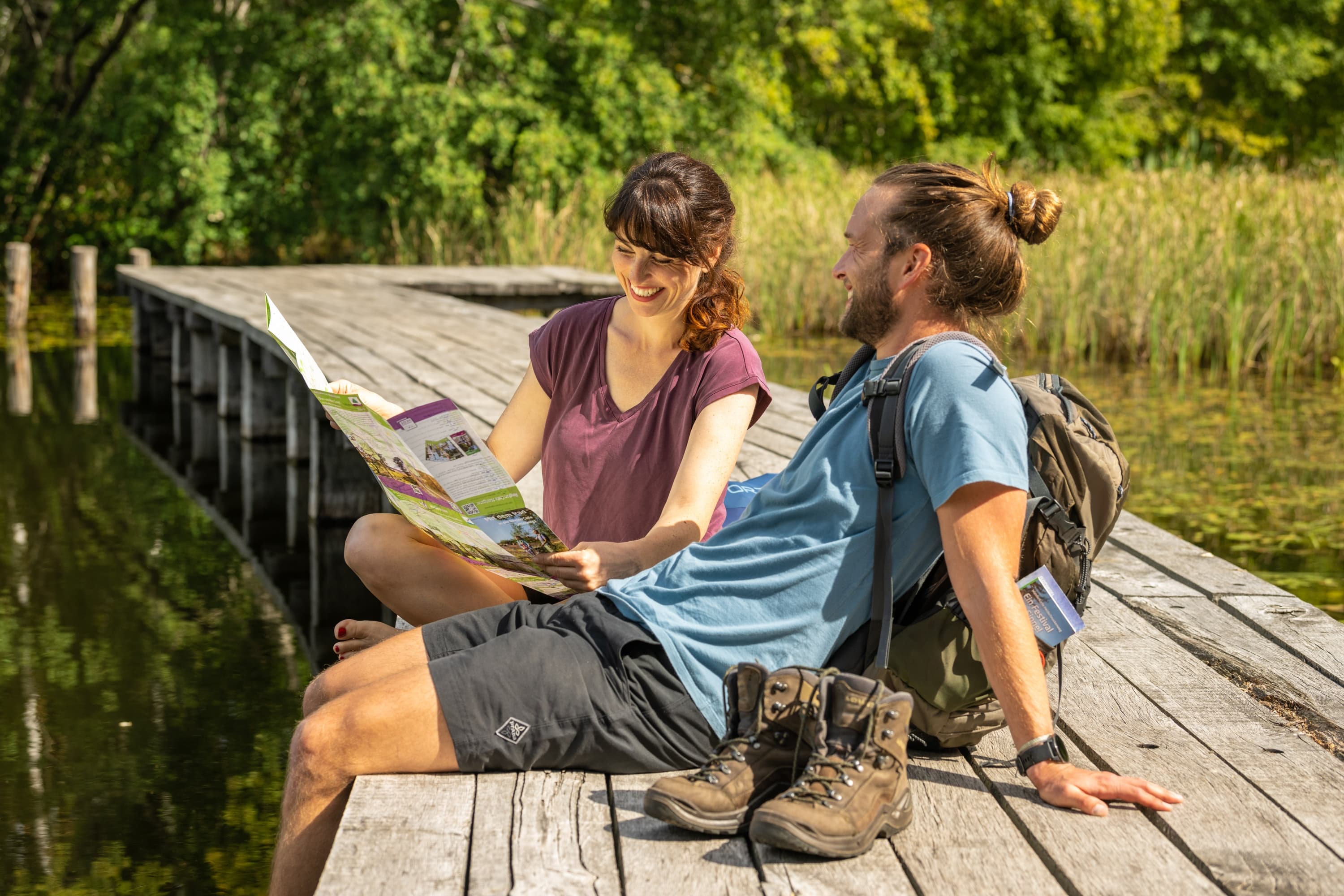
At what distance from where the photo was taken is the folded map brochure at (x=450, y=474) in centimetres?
234

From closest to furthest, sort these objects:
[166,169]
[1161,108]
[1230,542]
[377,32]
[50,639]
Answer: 1. [50,639]
2. [1230,542]
3. [377,32]
4. [166,169]
5. [1161,108]

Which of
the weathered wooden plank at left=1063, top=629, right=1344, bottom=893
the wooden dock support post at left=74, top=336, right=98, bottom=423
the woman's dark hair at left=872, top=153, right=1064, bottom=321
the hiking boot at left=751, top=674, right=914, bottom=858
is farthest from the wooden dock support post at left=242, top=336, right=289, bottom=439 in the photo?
the hiking boot at left=751, top=674, right=914, bottom=858

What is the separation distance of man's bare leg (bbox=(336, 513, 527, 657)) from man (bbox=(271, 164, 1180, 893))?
1.74 ft

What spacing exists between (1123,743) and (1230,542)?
13.0ft

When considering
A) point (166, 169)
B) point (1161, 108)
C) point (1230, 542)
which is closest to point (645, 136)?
point (166, 169)

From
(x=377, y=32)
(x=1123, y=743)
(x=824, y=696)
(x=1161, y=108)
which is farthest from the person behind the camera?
(x=1161, y=108)

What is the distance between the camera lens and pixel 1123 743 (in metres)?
2.45

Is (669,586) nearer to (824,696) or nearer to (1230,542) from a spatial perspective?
(824,696)

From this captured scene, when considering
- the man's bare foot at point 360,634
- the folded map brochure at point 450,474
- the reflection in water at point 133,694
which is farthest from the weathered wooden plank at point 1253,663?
the reflection in water at point 133,694

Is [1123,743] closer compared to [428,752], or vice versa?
[428,752]

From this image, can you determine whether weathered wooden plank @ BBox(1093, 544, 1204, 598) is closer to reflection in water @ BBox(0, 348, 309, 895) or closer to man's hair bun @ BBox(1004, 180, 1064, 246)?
man's hair bun @ BBox(1004, 180, 1064, 246)

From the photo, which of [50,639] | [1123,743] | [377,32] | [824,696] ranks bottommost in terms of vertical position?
[50,639]

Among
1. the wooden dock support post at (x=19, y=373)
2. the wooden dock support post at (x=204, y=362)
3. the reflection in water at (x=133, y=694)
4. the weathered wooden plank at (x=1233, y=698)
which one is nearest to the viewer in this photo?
the weathered wooden plank at (x=1233, y=698)

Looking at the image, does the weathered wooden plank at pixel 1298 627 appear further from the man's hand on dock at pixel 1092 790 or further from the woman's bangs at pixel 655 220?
the woman's bangs at pixel 655 220
